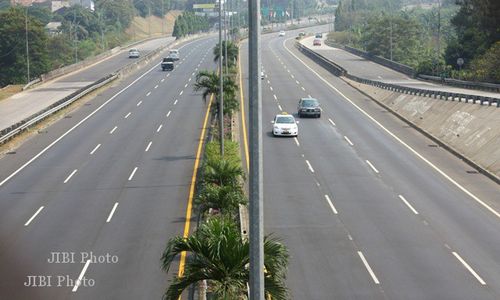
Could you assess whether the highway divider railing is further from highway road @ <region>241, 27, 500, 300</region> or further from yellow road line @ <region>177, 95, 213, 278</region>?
yellow road line @ <region>177, 95, 213, 278</region>

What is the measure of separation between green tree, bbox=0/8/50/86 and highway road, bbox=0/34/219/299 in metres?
61.1

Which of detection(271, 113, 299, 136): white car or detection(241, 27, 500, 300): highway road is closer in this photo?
detection(241, 27, 500, 300): highway road

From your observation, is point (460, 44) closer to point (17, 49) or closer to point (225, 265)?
point (17, 49)

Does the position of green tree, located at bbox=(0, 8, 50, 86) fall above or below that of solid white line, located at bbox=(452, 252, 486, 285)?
above

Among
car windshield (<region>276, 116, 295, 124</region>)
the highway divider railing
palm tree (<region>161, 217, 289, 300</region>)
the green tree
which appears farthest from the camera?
the green tree

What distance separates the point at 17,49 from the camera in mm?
124125

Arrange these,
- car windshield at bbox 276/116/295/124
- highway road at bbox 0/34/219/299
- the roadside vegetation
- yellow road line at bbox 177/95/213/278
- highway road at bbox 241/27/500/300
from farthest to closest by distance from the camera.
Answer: the roadside vegetation
car windshield at bbox 276/116/295/124
yellow road line at bbox 177/95/213/278
highway road at bbox 0/34/219/299
highway road at bbox 241/27/500/300

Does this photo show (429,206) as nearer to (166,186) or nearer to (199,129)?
(166,186)

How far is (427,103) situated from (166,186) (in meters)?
30.5

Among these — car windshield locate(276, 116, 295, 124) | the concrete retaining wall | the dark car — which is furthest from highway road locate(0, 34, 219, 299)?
the concrete retaining wall

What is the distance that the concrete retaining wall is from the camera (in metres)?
43.3

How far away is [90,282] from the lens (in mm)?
23094

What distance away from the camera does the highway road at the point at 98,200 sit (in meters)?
23.6

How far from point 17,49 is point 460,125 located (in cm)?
8929
